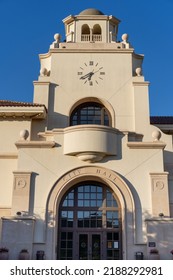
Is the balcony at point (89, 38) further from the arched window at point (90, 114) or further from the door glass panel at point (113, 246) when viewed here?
the door glass panel at point (113, 246)

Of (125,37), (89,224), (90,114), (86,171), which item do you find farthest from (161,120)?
(89,224)

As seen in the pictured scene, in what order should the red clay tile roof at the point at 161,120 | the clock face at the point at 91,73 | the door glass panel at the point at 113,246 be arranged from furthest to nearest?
1. the red clay tile roof at the point at 161,120
2. the clock face at the point at 91,73
3. the door glass panel at the point at 113,246

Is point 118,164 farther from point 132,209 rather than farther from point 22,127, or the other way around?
point 22,127

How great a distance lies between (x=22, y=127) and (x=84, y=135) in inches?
178

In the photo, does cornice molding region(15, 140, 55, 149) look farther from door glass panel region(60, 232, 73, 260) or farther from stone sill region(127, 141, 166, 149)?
door glass panel region(60, 232, 73, 260)

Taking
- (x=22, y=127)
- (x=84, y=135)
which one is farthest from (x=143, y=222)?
(x=22, y=127)

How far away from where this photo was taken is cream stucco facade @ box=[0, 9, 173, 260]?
18.7 m

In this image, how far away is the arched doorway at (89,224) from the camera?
19266mm

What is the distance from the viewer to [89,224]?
19.9m

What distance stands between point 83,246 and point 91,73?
419 inches

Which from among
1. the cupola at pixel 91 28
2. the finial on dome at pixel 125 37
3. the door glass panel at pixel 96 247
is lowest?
the door glass panel at pixel 96 247

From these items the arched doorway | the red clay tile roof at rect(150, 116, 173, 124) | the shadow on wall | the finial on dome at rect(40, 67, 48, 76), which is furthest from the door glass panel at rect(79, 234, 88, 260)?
the finial on dome at rect(40, 67, 48, 76)

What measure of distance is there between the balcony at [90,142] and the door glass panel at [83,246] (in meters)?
4.02

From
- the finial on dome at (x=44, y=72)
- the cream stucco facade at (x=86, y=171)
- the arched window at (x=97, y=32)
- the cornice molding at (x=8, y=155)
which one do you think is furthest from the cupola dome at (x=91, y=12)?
the cornice molding at (x=8, y=155)
